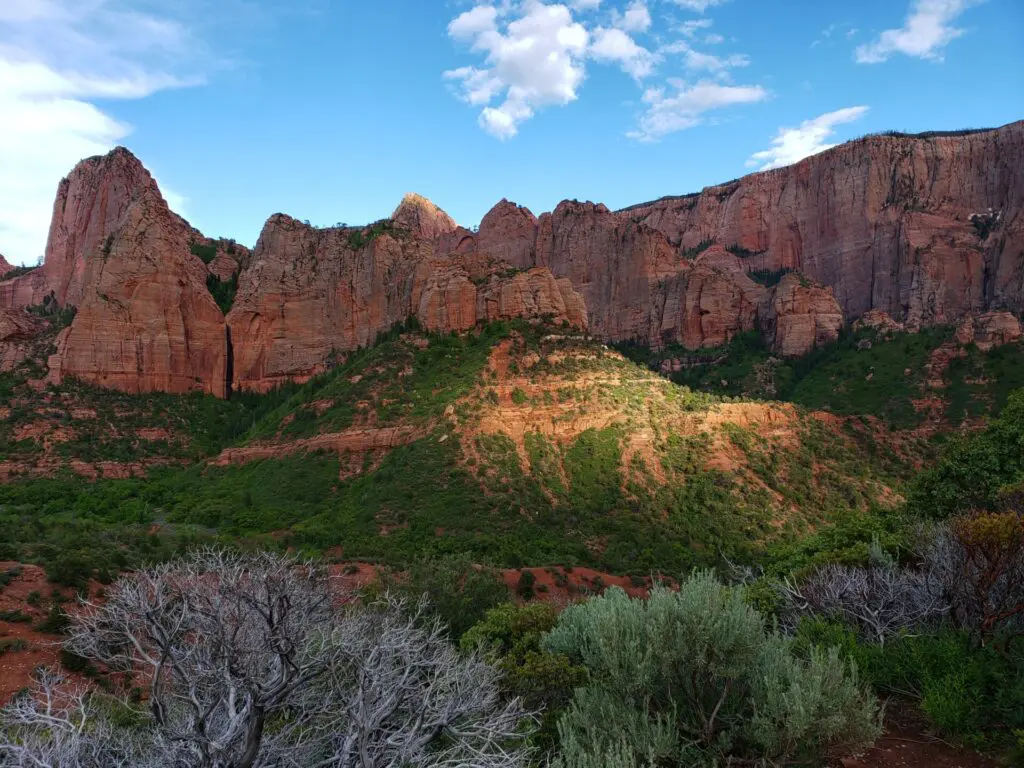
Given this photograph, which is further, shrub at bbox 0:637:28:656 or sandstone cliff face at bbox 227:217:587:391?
sandstone cliff face at bbox 227:217:587:391

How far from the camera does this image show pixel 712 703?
9648mm

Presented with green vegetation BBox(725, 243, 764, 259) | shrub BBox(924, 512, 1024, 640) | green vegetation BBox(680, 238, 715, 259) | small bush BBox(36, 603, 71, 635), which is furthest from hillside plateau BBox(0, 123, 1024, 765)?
green vegetation BBox(680, 238, 715, 259)

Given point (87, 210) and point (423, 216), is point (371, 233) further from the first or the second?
point (423, 216)

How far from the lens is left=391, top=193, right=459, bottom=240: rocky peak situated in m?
130

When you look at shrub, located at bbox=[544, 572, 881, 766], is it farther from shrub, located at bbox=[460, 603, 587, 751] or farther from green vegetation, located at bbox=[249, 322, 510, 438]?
green vegetation, located at bbox=[249, 322, 510, 438]

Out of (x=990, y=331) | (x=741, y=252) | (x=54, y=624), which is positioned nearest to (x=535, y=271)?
(x=54, y=624)

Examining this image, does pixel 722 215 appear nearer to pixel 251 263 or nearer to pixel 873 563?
pixel 251 263

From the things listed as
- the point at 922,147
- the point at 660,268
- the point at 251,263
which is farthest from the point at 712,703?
the point at 922,147

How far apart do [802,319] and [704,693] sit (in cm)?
6932

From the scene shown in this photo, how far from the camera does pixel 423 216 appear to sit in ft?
441

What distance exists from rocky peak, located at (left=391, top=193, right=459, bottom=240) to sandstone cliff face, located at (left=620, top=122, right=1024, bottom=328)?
62694 millimetres

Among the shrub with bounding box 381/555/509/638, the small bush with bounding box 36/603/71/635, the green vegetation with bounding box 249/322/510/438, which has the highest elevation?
the green vegetation with bounding box 249/322/510/438

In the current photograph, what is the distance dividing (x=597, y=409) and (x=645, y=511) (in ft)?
28.0

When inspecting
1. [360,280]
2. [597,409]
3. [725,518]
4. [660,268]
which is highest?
[660,268]
